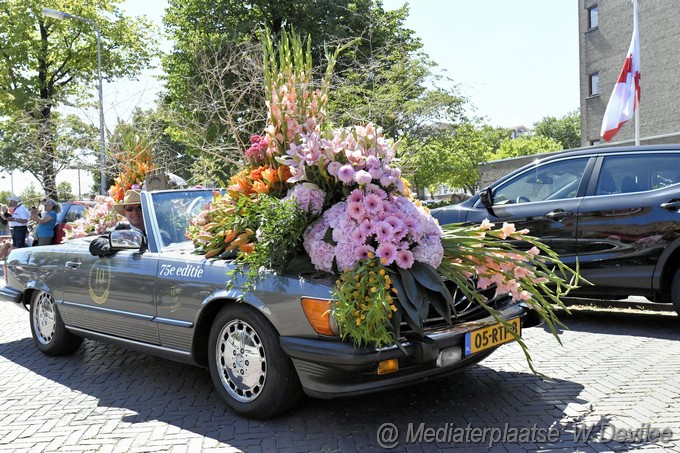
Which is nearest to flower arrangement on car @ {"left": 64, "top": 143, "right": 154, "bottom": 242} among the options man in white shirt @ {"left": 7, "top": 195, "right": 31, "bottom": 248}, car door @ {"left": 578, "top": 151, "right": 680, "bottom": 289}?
car door @ {"left": 578, "top": 151, "right": 680, "bottom": 289}

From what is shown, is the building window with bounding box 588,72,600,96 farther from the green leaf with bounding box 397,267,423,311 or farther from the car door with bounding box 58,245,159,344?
the green leaf with bounding box 397,267,423,311

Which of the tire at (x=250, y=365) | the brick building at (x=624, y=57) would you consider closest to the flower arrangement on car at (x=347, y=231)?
the tire at (x=250, y=365)

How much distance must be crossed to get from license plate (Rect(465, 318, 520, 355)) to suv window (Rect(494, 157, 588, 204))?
301cm

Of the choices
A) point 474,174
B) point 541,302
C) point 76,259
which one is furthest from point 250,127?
point 474,174

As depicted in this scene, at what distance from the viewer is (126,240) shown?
4832 millimetres

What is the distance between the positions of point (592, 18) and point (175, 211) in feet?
103

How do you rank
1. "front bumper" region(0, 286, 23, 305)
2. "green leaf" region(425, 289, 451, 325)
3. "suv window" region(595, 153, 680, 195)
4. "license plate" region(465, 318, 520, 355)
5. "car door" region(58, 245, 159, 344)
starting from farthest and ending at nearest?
"front bumper" region(0, 286, 23, 305) → "suv window" region(595, 153, 680, 195) → "car door" region(58, 245, 159, 344) → "license plate" region(465, 318, 520, 355) → "green leaf" region(425, 289, 451, 325)

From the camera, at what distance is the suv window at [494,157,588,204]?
677cm

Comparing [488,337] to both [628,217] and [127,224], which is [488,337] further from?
[127,224]

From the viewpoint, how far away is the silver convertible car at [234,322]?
3570mm

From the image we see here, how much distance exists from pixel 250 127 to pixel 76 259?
2156 mm

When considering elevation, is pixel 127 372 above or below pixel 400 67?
below

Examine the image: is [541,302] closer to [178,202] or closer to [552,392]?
[552,392]

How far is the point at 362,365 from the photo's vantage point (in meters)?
3.44
